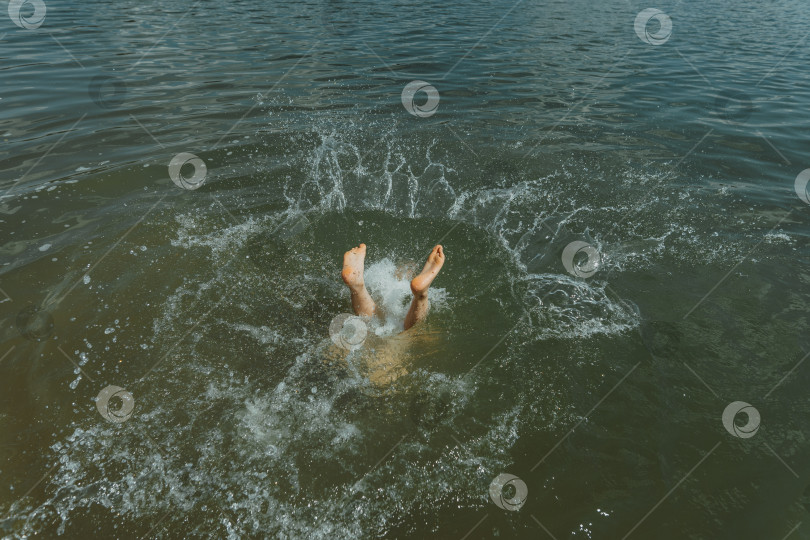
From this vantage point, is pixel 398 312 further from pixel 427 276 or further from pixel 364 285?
pixel 427 276

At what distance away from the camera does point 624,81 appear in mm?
11594

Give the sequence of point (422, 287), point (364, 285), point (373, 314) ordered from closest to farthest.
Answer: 1. point (422, 287)
2. point (364, 285)
3. point (373, 314)

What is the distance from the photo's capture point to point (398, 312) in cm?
505

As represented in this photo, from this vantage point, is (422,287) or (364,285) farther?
(364,285)

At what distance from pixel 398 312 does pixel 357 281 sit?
904 millimetres

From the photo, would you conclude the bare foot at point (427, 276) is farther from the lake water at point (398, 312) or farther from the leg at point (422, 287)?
the lake water at point (398, 312)

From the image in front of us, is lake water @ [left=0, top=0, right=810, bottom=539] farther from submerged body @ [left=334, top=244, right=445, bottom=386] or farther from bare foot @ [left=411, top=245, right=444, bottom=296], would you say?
bare foot @ [left=411, top=245, right=444, bottom=296]

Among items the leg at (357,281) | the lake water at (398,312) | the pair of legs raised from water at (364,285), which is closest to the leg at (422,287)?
the pair of legs raised from water at (364,285)

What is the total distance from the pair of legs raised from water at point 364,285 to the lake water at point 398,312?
0.70 ft

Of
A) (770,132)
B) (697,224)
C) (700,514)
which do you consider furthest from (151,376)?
(770,132)

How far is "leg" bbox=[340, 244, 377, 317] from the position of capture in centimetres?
426

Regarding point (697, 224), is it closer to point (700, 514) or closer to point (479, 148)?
point (479, 148)

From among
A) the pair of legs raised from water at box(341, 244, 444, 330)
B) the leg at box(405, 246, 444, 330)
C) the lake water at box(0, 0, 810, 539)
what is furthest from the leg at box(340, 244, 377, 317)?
the leg at box(405, 246, 444, 330)

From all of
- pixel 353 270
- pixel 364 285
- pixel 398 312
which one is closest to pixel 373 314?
pixel 364 285
